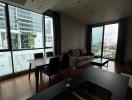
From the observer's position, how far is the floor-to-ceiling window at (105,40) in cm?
593

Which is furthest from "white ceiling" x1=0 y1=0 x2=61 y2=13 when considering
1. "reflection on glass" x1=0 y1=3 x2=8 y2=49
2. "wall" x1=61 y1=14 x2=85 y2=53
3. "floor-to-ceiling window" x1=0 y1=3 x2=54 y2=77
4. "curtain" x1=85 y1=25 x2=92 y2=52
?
"curtain" x1=85 y1=25 x2=92 y2=52

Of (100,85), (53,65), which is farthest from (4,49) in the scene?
(100,85)

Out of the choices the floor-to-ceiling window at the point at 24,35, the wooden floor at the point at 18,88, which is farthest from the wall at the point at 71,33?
the wooden floor at the point at 18,88

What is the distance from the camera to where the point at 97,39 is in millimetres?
6797

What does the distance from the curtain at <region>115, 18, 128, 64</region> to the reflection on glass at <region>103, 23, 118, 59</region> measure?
474 mm

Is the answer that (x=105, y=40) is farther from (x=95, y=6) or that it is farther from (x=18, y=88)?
(x=18, y=88)

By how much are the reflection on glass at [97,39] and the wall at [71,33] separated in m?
0.91

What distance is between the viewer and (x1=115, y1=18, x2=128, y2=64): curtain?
16.9ft

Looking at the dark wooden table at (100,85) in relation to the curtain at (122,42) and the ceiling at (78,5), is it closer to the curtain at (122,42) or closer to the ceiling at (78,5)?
the ceiling at (78,5)

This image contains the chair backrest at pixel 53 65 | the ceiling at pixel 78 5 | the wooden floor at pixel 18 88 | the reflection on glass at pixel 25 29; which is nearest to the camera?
the wooden floor at pixel 18 88

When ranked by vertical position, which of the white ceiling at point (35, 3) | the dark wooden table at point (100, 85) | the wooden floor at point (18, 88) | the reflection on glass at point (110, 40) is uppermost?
the white ceiling at point (35, 3)

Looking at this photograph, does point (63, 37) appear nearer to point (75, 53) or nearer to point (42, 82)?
point (75, 53)

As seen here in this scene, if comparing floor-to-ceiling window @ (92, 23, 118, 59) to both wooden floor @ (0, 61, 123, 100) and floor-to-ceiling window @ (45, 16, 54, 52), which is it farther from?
wooden floor @ (0, 61, 123, 100)

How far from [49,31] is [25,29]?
117cm
